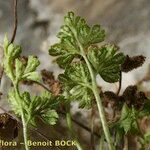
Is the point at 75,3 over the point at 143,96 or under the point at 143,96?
over

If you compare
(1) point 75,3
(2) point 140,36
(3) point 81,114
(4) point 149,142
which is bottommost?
(4) point 149,142

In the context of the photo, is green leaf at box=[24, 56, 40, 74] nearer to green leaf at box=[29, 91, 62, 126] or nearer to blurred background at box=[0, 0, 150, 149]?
green leaf at box=[29, 91, 62, 126]

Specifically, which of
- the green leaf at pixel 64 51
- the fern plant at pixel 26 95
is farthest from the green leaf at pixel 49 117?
the green leaf at pixel 64 51

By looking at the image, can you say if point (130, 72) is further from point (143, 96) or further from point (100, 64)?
point (100, 64)

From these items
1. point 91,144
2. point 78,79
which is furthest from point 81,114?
point 78,79

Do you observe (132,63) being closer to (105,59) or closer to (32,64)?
(105,59)

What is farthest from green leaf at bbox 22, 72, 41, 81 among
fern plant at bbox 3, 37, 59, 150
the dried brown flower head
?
the dried brown flower head
